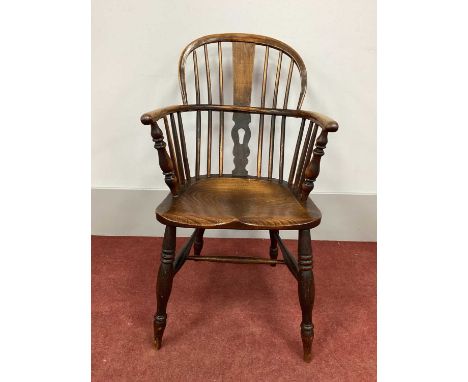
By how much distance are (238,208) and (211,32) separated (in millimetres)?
941

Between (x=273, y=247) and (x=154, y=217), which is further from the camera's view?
(x=154, y=217)

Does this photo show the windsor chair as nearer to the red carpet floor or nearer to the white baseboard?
the red carpet floor

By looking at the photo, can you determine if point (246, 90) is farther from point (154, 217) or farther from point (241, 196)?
point (154, 217)

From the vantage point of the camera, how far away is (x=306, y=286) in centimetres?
119

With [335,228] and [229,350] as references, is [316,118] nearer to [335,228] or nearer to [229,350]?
[229,350]

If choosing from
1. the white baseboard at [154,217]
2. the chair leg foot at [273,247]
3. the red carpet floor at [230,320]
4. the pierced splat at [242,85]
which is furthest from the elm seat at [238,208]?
the white baseboard at [154,217]

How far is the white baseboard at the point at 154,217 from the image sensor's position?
198cm

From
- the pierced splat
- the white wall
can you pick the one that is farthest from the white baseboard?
the pierced splat

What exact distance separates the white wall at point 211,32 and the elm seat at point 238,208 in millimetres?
603

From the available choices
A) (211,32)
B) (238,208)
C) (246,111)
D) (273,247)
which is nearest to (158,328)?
(238,208)

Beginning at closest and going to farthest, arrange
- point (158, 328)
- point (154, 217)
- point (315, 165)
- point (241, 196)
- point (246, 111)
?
point (315, 165)
point (158, 328)
point (241, 196)
point (246, 111)
point (154, 217)

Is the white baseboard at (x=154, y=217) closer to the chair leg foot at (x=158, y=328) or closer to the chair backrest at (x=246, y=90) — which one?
the chair backrest at (x=246, y=90)

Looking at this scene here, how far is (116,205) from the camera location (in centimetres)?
200

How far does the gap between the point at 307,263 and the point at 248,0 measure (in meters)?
1.17
